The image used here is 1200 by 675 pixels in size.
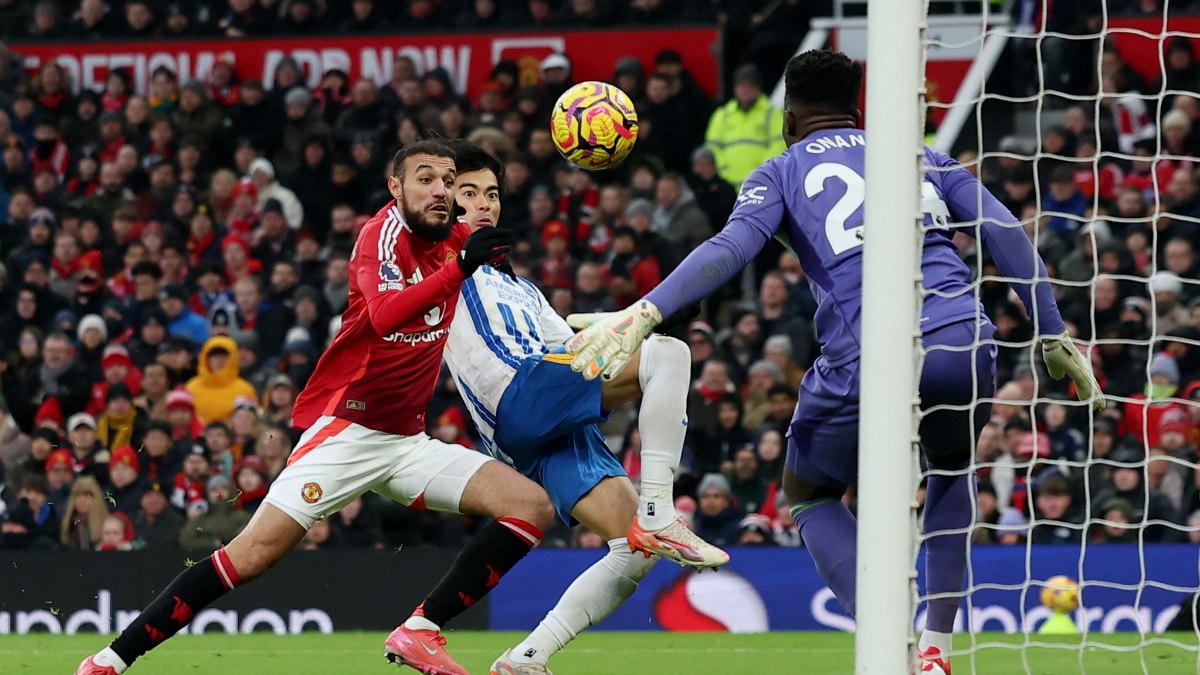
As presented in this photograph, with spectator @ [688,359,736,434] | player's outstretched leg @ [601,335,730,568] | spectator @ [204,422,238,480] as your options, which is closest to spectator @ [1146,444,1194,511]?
spectator @ [688,359,736,434]

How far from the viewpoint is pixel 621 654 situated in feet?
28.4

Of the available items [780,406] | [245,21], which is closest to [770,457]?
[780,406]

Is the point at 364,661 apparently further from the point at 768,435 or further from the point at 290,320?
the point at 290,320

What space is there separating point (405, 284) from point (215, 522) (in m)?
5.34

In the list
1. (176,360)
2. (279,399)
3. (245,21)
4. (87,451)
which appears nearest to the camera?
(87,451)

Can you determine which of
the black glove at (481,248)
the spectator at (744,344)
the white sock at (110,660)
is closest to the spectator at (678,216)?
the spectator at (744,344)

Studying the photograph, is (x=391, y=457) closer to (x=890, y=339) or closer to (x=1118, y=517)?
(x=890, y=339)

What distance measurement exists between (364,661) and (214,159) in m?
7.81

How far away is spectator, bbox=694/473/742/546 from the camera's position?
1075 centimetres

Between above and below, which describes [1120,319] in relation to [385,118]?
below

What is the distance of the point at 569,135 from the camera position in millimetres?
6738

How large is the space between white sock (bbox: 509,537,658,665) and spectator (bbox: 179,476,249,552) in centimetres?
489

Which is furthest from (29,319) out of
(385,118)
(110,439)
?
(385,118)

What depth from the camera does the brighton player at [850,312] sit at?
17.8 ft
